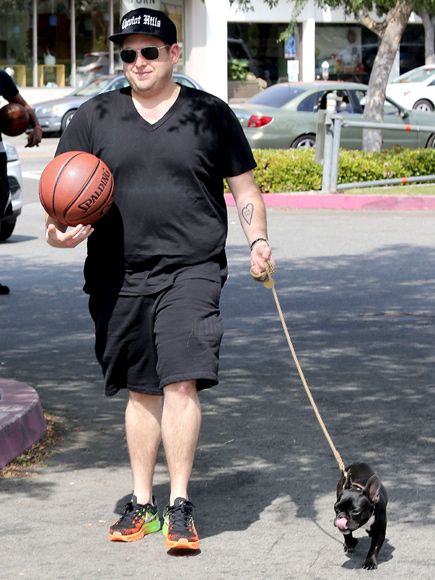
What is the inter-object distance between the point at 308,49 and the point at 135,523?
141 feet

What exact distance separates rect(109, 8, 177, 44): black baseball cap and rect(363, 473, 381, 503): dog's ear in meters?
1.85

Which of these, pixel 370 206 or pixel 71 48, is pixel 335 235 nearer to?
pixel 370 206

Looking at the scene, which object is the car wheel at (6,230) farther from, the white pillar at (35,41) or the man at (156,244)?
the white pillar at (35,41)

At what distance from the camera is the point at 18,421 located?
6.82m

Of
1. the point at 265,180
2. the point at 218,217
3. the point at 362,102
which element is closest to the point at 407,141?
the point at 362,102

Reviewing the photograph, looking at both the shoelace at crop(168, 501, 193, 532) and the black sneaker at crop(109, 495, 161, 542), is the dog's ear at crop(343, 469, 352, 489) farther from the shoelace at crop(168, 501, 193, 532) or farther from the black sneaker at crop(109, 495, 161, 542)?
the black sneaker at crop(109, 495, 161, 542)

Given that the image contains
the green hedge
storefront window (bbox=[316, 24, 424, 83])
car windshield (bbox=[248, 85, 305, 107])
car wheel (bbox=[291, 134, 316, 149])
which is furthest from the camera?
storefront window (bbox=[316, 24, 424, 83])

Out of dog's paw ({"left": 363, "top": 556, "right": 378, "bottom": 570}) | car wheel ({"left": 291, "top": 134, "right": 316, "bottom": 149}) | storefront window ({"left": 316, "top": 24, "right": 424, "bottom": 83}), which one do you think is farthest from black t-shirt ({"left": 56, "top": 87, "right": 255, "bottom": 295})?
storefront window ({"left": 316, "top": 24, "right": 424, "bottom": 83})

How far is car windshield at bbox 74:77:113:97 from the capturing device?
3275 centimetres

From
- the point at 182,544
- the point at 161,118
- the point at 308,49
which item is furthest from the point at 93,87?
the point at 182,544

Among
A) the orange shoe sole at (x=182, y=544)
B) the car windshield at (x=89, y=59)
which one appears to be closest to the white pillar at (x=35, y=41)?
the car windshield at (x=89, y=59)

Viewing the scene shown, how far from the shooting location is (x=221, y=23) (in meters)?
45.5

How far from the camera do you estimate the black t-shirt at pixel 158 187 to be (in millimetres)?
5488

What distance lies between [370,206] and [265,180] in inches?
63.9
